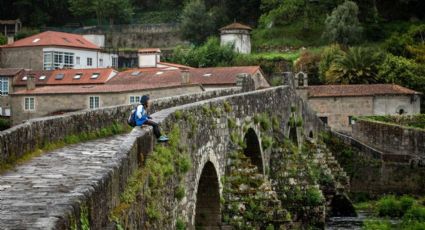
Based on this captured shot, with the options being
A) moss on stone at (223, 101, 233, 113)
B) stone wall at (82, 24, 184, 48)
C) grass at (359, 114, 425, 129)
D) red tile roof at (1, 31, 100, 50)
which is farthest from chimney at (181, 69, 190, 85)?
stone wall at (82, 24, 184, 48)

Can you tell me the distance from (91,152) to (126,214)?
3588 millimetres

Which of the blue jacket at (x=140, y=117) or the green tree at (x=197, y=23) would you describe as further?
the green tree at (x=197, y=23)

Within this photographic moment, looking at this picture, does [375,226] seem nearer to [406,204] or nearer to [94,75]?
[406,204]

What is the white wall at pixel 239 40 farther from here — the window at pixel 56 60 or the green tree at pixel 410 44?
the window at pixel 56 60

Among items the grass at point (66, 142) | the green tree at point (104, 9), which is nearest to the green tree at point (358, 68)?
the green tree at point (104, 9)

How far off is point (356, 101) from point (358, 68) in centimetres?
505

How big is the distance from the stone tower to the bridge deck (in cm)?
6677

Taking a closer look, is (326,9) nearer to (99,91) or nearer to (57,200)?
(99,91)

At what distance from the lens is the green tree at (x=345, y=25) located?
71.6 m

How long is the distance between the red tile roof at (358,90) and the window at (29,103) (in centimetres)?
1928

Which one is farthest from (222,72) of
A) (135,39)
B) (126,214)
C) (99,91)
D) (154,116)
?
(126,214)

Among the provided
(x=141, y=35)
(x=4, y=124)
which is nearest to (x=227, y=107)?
(x=4, y=124)

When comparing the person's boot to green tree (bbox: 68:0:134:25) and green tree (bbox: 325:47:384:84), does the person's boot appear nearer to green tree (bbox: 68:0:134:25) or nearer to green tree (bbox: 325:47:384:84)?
green tree (bbox: 325:47:384:84)

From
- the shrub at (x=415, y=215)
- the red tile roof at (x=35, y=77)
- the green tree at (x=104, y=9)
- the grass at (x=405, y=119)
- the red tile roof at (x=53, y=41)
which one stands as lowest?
the shrub at (x=415, y=215)
